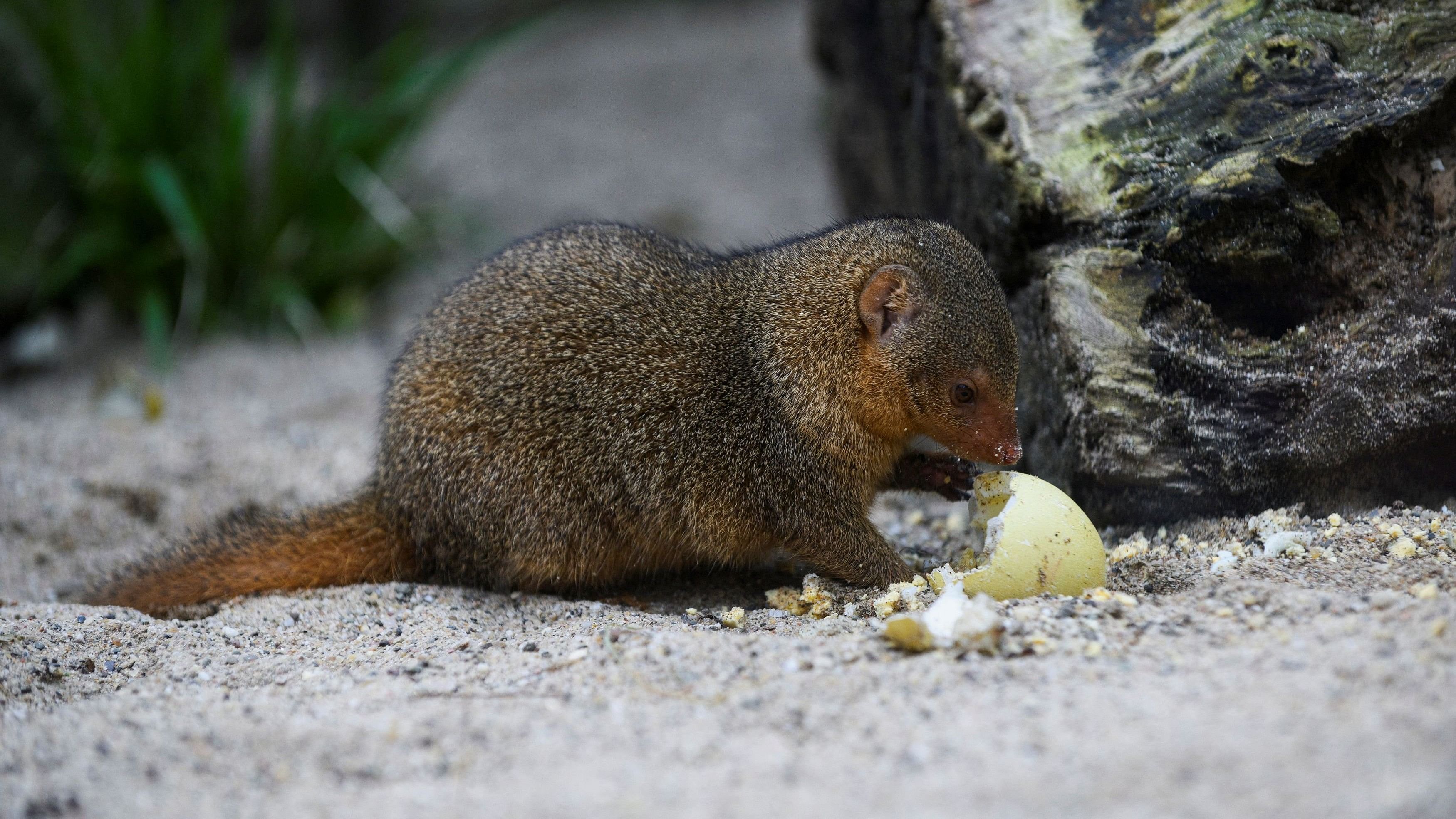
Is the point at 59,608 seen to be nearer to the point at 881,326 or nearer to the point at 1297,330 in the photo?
the point at 881,326

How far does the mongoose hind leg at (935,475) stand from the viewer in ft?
13.5

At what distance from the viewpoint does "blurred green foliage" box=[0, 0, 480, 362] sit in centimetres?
714

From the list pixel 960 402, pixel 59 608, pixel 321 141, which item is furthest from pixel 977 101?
pixel 321 141

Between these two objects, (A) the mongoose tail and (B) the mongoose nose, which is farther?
(A) the mongoose tail

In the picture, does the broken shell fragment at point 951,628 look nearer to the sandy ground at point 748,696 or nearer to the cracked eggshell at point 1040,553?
the sandy ground at point 748,696

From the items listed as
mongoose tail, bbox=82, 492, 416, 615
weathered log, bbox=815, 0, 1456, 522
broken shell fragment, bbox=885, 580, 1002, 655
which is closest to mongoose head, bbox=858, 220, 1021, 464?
weathered log, bbox=815, 0, 1456, 522

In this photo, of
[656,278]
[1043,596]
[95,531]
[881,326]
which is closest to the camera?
[1043,596]

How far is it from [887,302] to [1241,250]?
1083 millimetres

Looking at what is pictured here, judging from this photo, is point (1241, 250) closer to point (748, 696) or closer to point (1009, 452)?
point (1009, 452)

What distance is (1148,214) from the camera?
3.72m

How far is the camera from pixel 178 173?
723cm

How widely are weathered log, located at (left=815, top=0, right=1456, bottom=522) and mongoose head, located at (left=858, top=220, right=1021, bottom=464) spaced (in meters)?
0.25

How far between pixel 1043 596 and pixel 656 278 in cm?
175

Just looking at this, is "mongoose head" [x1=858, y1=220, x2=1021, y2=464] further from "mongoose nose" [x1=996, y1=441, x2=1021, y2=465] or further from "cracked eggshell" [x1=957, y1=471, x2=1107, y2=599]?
"cracked eggshell" [x1=957, y1=471, x2=1107, y2=599]
